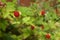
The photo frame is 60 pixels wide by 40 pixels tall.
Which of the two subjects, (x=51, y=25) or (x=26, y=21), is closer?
(x=26, y=21)

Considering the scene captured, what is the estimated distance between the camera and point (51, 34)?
76.9 inches

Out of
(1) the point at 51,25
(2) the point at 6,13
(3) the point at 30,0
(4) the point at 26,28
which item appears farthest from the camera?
(3) the point at 30,0

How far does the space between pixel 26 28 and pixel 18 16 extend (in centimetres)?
13

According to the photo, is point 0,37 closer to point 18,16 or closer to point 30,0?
point 18,16

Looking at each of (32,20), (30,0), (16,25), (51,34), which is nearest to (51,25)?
(51,34)

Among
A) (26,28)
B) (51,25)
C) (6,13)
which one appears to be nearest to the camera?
(6,13)

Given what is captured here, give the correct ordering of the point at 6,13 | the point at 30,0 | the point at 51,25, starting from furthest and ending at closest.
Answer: the point at 30,0
the point at 51,25
the point at 6,13

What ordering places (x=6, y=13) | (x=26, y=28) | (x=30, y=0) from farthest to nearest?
(x=30, y=0) → (x=26, y=28) → (x=6, y=13)

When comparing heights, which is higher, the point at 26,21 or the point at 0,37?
the point at 26,21

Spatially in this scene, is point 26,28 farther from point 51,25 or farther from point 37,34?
point 51,25

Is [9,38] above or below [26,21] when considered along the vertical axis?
below

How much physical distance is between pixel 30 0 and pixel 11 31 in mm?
1345

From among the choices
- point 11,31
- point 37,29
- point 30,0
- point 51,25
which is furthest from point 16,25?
point 30,0

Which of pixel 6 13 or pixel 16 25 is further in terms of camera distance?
pixel 16 25
